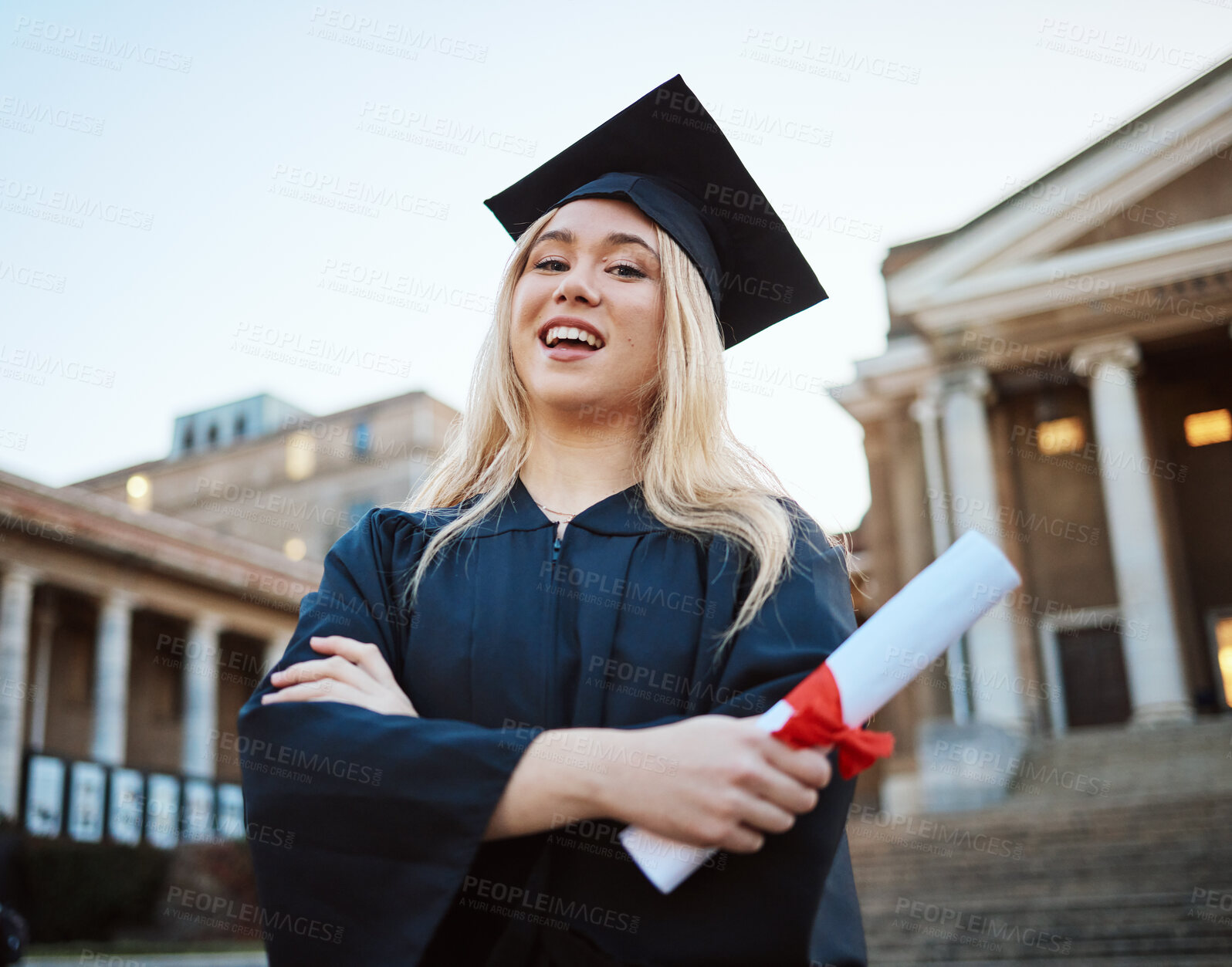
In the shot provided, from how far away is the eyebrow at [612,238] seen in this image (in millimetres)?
2295

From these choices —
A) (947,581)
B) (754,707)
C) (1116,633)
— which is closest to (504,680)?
(754,707)

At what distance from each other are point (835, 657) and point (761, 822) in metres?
0.26

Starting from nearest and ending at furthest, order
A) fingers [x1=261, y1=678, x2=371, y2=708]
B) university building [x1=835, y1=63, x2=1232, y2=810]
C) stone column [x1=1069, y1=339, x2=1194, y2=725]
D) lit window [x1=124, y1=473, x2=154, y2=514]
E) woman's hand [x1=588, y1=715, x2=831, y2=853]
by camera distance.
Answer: woman's hand [x1=588, y1=715, x2=831, y2=853] < fingers [x1=261, y1=678, x2=371, y2=708] < stone column [x1=1069, y1=339, x2=1194, y2=725] < university building [x1=835, y1=63, x2=1232, y2=810] < lit window [x1=124, y1=473, x2=154, y2=514]

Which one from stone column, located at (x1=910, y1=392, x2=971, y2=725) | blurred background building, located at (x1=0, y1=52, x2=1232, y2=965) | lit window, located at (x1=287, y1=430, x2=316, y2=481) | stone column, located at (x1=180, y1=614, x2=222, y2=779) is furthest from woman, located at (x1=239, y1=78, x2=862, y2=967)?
lit window, located at (x1=287, y1=430, x2=316, y2=481)

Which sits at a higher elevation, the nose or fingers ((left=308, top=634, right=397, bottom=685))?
the nose

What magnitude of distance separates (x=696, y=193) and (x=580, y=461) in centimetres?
70

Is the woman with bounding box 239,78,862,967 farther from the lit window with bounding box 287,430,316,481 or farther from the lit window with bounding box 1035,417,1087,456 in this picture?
the lit window with bounding box 287,430,316,481

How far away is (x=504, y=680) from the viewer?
6.20 feet

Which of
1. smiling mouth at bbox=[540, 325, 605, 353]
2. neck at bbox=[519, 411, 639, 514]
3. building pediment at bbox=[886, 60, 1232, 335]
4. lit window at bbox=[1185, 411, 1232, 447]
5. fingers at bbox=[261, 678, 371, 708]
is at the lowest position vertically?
fingers at bbox=[261, 678, 371, 708]

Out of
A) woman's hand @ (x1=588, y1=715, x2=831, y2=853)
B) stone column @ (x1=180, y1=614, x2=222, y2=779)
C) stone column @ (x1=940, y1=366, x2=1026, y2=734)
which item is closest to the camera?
woman's hand @ (x1=588, y1=715, x2=831, y2=853)

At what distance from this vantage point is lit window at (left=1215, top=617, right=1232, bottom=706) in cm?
2027

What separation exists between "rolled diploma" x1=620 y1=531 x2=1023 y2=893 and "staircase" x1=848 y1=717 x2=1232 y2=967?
7465 millimetres

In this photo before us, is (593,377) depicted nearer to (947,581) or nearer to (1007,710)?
(947,581)

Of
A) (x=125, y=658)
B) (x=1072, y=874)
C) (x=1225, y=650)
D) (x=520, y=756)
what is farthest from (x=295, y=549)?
(x=520, y=756)
